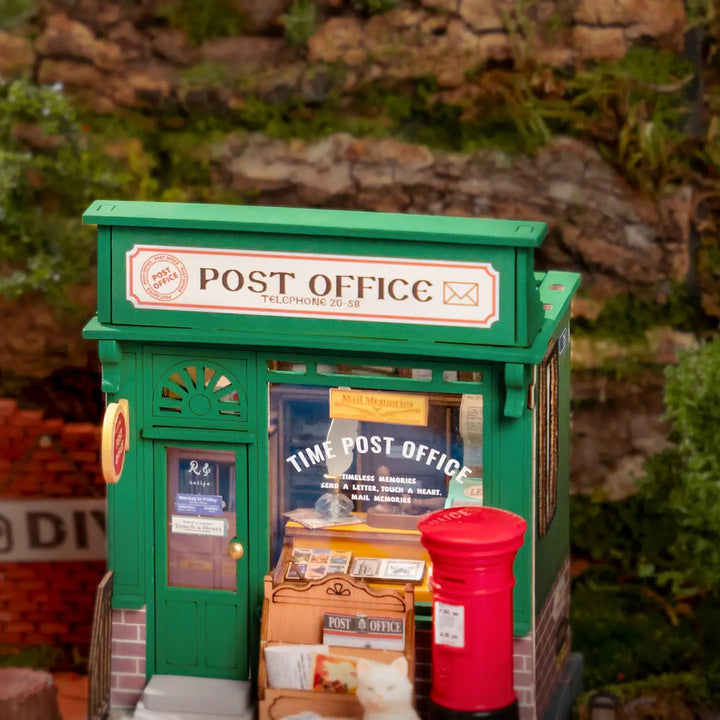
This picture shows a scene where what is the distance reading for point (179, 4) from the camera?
1500 cm

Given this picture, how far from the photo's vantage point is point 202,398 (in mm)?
9469

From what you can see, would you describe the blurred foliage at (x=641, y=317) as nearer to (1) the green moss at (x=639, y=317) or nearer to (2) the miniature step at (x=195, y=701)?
(1) the green moss at (x=639, y=317)

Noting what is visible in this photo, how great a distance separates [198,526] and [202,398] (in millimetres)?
819

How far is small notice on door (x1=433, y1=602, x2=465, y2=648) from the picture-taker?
28.7 ft

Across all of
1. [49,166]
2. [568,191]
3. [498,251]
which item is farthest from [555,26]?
[498,251]

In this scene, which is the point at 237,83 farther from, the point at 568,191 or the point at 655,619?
the point at 655,619

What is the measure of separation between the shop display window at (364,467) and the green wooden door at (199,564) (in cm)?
29

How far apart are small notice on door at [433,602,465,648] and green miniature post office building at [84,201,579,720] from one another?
52 cm

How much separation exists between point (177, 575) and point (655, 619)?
17.2ft

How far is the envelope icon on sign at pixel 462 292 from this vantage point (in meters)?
8.91

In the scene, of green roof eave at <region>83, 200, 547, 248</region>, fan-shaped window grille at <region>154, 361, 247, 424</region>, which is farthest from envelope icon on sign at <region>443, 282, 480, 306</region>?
fan-shaped window grille at <region>154, 361, 247, 424</region>

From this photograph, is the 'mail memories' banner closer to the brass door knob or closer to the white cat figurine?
the brass door knob

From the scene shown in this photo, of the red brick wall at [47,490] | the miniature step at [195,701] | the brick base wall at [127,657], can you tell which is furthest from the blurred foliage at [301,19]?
the miniature step at [195,701]

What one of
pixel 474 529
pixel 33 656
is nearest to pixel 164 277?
pixel 474 529
